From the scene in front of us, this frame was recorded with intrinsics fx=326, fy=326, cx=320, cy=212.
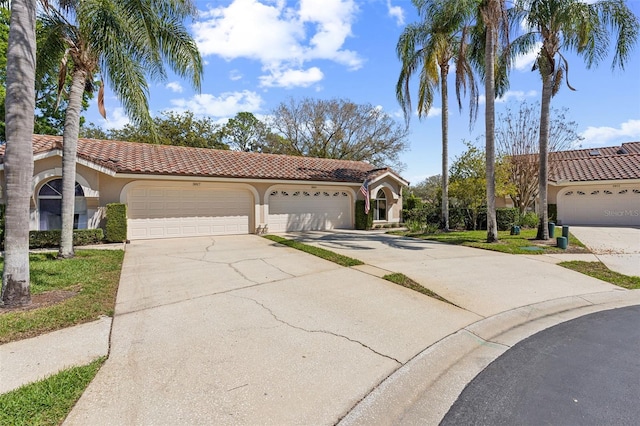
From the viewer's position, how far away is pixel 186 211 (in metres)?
15.0

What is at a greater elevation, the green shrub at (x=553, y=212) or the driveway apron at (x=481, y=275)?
the green shrub at (x=553, y=212)

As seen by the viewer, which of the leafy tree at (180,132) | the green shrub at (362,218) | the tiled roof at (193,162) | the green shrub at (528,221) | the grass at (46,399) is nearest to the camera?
the grass at (46,399)

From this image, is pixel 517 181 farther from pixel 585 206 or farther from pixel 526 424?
pixel 526 424

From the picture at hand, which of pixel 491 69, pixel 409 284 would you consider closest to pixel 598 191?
pixel 491 69

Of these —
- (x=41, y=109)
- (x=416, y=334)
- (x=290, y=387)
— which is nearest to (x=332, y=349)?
(x=290, y=387)

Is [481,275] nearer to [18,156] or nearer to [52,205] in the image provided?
[18,156]

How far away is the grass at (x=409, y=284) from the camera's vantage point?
611 cm

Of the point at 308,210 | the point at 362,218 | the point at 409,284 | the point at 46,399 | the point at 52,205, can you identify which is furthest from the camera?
the point at 362,218

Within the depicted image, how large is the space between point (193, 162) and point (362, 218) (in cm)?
969

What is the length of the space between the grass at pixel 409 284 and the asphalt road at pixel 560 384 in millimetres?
1743

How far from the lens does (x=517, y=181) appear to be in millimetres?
20812

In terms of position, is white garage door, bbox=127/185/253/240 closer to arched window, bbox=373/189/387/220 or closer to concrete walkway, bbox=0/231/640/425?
concrete walkway, bbox=0/231/640/425

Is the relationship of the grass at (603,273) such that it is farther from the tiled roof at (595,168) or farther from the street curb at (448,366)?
the tiled roof at (595,168)

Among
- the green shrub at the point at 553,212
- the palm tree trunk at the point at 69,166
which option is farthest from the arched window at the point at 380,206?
the palm tree trunk at the point at 69,166
